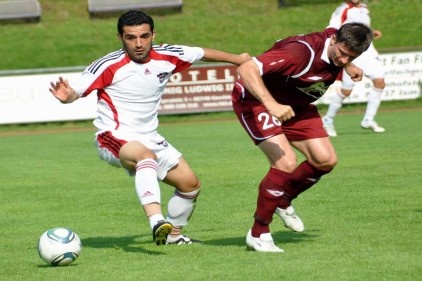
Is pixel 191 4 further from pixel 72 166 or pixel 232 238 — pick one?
pixel 232 238

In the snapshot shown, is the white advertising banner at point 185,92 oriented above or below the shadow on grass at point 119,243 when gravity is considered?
below

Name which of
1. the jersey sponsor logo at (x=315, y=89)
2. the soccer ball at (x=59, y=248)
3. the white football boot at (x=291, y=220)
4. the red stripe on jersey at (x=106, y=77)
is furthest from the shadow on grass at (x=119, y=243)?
the jersey sponsor logo at (x=315, y=89)

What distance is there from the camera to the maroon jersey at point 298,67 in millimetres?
7395

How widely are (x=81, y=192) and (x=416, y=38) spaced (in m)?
19.2

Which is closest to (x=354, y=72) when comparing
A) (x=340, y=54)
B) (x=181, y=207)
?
(x=340, y=54)

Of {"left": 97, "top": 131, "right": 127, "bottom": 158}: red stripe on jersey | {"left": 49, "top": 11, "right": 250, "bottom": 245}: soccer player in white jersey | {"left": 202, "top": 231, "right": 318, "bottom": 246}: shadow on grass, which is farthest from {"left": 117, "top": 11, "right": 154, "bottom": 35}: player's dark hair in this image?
{"left": 202, "top": 231, "right": 318, "bottom": 246}: shadow on grass

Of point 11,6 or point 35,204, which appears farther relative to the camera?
point 11,6

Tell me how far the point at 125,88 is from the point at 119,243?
4.58 ft

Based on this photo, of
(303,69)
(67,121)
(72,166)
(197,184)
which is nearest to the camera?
→ (303,69)

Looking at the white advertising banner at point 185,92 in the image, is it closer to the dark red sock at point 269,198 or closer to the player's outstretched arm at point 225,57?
the player's outstretched arm at point 225,57

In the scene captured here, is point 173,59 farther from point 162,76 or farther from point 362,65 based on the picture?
point 362,65

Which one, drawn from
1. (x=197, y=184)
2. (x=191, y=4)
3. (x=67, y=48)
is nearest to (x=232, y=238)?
(x=197, y=184)

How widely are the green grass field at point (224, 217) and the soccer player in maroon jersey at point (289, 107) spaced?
0.39m

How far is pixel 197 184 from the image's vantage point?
8258mm
